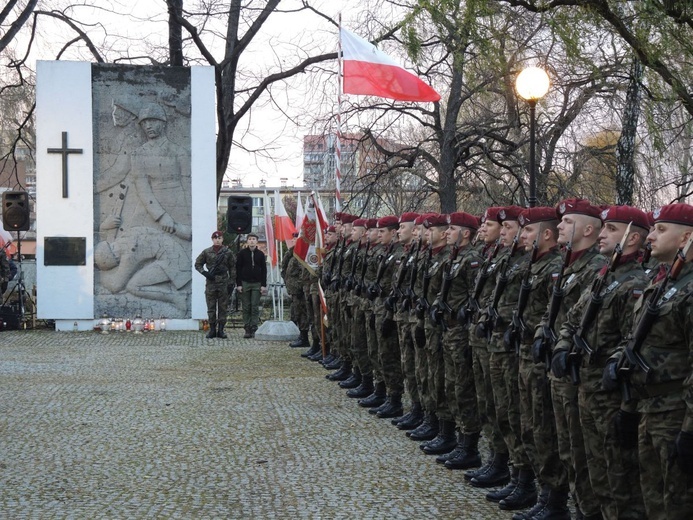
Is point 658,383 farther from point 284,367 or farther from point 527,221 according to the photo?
point 284,367

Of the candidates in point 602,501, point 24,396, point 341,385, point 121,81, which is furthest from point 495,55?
point 121,81

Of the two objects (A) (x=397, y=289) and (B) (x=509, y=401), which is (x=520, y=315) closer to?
(B) (x=509, y=401)

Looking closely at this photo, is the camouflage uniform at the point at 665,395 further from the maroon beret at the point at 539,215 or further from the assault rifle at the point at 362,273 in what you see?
the assault rifle at the point at 362,273

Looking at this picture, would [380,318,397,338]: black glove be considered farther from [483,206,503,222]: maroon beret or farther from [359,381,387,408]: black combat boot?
[483,206,503,222]: maroon beret

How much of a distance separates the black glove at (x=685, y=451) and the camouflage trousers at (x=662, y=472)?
5.9 inches

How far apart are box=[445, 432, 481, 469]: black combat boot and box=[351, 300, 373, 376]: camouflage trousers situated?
12.3 feet

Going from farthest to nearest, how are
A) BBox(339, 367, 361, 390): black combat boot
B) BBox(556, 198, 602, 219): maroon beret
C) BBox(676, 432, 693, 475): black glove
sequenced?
BBox(339, 367, 361, 390): black combat boot < BBox(556, 198, 602, 219): maroon beret < BBox(676, 432, 693, 475): black glove

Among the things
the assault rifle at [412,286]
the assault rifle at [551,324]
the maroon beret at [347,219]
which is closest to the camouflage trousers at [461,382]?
the assault rifle at [412,286]

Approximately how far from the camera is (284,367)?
1458cm

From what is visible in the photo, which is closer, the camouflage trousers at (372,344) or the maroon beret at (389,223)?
the camouflage trousers at (372,344)

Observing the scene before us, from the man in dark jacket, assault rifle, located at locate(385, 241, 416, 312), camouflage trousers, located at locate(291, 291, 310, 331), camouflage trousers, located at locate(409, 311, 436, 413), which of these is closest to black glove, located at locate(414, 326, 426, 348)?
camouflage trousers, located at locate(409, 311, 436, 413)

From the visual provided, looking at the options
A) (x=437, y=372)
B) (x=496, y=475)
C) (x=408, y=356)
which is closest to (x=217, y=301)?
(x=408, y=356)

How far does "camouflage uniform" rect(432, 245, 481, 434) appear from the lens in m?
7.74

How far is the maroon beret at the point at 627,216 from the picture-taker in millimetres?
5391
